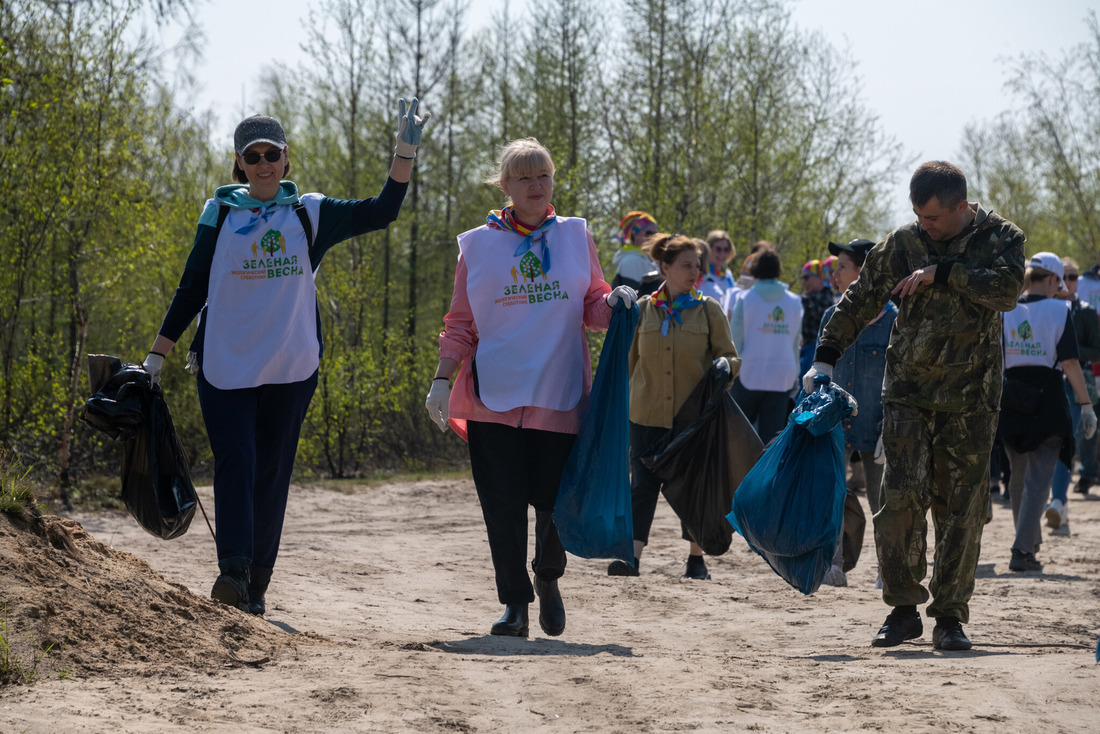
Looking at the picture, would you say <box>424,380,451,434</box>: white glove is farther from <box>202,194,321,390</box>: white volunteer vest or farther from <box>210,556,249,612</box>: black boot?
<box>210,556,249,612</box>: black boot

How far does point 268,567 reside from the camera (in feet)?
18.0

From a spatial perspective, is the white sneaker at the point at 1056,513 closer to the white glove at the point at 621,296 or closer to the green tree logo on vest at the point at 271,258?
the white glove at the point at 621,296

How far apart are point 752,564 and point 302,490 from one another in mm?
5413

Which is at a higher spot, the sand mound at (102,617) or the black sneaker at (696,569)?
the sand mound at (102,617)

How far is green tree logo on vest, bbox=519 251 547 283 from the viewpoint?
16.5ft

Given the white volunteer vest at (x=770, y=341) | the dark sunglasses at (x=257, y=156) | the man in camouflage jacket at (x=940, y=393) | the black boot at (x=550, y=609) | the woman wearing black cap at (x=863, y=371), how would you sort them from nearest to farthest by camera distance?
the man in camouflage jacket at (x=940, y=393), the black boot at (x=550, y=609), the dark sunglasses at (x=257, y=156), the woman wearing black cap at (x=863, y=371), the white volunteer vest at (x=770, y=341)

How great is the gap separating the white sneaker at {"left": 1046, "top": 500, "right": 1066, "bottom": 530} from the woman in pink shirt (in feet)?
19.6

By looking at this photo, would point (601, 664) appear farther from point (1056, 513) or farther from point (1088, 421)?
point (1056, 513)

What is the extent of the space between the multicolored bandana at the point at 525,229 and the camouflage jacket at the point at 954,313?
143 centimetres

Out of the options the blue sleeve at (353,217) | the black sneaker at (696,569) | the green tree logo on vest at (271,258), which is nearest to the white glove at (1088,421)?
the black sneaker at (696,569)

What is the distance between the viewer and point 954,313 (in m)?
4.98

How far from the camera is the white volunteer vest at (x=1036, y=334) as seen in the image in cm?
798

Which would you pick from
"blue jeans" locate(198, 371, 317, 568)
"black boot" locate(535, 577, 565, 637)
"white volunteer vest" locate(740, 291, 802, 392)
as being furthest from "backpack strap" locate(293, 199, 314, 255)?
"white volunteer vest" locate(740, 291, 802, 392)

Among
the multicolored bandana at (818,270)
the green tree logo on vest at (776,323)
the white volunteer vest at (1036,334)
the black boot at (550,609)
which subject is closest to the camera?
the black boot at (550,609)
